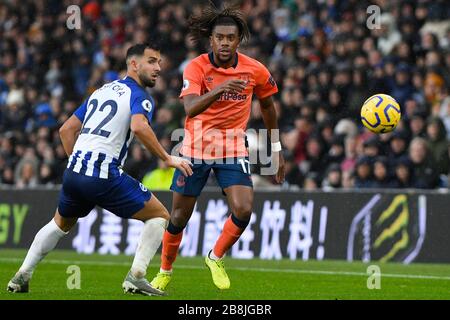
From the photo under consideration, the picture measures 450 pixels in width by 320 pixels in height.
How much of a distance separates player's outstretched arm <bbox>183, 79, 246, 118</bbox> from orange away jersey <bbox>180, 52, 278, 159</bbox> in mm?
314

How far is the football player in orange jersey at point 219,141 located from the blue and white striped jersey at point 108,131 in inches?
42.3

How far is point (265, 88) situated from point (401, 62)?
24.1 ft

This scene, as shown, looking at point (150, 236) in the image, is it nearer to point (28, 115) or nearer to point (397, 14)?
point (397, 14)

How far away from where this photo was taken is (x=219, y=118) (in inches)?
429

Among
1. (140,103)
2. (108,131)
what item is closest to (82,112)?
(108,131)

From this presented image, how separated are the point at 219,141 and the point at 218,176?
0.34m

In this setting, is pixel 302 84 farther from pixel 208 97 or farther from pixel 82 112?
pixel 82 112

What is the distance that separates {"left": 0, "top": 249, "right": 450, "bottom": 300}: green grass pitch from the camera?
33.3 feet

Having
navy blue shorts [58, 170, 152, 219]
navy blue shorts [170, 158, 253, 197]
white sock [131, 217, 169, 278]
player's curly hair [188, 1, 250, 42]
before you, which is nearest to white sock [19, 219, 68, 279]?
navy blue shorts [58, 170, 152, 219]

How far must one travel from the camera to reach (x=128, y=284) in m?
9.78

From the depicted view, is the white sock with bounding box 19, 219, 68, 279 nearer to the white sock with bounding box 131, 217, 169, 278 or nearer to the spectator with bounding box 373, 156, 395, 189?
the white sock with bounding box 131, 217, 169, 278

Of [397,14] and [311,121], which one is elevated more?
[397,14]

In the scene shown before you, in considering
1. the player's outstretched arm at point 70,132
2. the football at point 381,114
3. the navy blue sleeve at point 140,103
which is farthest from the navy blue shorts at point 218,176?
the football at point 381,114
